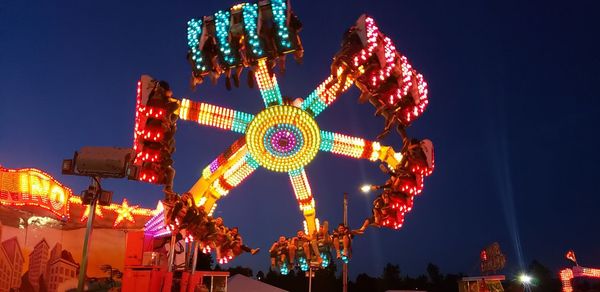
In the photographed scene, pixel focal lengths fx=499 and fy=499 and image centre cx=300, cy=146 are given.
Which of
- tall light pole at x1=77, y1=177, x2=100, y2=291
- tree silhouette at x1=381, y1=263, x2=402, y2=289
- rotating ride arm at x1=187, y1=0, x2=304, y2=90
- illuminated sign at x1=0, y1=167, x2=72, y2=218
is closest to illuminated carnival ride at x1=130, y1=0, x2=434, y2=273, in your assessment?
rotating ride arm at x1=187, y1=0, x2=304, y2=90

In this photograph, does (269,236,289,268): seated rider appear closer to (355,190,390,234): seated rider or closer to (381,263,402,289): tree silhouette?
(355,190,390,234): seated rider


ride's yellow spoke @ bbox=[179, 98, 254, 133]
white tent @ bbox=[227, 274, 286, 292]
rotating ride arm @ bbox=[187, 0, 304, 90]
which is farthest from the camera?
white tent @ bbox=[227, 274, 286, 292]

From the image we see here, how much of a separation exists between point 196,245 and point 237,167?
9.34ft

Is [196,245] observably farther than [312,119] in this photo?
Yes

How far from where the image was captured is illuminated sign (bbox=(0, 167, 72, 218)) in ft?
45.4

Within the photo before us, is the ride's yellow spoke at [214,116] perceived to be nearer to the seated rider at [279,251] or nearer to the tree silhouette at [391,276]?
the seated rider at [279,251]

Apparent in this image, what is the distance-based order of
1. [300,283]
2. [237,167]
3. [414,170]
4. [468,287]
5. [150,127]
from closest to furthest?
[150,127] < [414,170] < [237,167] < [468,287] < [300,283]

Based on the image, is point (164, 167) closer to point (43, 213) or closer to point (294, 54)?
point (294, 54)

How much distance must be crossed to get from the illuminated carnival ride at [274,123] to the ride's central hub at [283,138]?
0.03m

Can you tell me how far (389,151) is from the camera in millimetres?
15500

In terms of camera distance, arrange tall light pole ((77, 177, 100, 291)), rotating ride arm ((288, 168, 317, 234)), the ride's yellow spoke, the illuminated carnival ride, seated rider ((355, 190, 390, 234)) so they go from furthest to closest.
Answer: rotating ride arm ((288, 168, 317, 234)) < seated rider ((355, 190, 390, 234)) < the ride's yellow spoke < the illuminated carnival ride < tall light pole ((77, 177, 100, 291))

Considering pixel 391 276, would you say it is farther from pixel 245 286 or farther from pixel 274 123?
pixel 274 123

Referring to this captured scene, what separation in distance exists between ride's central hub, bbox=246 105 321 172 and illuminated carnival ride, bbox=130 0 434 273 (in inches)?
1.1

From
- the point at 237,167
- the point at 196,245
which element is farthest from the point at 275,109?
the point at 196,245
